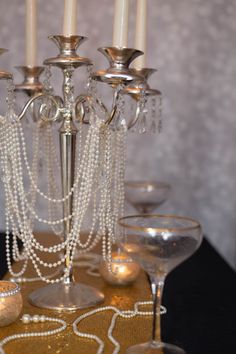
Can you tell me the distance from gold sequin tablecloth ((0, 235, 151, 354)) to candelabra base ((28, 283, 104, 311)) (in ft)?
0.05

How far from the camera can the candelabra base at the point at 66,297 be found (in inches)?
39.2

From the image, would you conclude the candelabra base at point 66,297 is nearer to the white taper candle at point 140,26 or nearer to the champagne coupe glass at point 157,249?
the champagne coupe glass at point 157,249

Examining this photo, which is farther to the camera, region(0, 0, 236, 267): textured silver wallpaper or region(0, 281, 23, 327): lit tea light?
region(0, 0, 236, 267): textured silver wallpaper

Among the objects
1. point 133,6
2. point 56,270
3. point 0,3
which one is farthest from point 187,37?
point 56,270

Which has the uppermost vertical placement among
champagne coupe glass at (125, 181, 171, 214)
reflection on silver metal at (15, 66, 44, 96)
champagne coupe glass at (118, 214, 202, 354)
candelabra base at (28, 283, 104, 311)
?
reflection on silver metal at (15, 66, 44, 96)

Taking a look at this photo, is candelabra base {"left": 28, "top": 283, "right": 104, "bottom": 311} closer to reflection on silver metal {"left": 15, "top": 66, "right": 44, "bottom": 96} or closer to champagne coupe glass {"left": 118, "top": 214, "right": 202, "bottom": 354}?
champagne coupe glass {"left": 118, "top": 214, "right": 202, "bottom": 354}

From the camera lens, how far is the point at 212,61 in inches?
88.7

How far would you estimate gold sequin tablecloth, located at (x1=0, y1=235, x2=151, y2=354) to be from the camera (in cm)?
82

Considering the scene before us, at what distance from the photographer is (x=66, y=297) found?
103 cm

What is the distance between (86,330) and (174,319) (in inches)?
6.8

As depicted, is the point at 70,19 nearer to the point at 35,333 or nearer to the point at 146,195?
the point at 35,333

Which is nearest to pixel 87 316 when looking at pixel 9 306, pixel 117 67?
pixel 9 306

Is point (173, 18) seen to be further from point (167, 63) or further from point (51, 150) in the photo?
point (51, 150)

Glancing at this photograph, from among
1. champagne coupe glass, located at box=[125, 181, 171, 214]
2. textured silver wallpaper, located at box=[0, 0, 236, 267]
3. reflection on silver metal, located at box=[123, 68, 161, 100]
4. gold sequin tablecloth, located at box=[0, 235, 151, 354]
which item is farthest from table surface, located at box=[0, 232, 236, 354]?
textured silver wallpaper, located at box=[0, 0, 236, 267]
